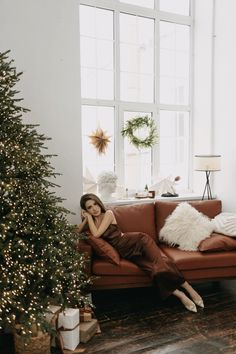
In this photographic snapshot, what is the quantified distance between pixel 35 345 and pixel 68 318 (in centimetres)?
27

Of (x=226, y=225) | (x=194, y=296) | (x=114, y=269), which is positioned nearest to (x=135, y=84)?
(x=226, y=225)

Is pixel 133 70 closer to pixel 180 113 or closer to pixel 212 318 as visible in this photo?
pixel 180 113

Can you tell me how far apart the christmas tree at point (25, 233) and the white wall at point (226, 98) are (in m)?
2.54

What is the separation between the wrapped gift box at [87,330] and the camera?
7.50ft

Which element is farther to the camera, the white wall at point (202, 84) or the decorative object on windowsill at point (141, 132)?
the white wall at point (202, 84)

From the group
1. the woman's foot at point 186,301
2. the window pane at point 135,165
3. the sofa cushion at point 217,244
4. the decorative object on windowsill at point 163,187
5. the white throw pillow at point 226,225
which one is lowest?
the woman's foot at point 186,301

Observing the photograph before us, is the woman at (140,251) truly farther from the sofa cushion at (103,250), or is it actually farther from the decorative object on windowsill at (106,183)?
the decorative object on windowsill at (106,183)

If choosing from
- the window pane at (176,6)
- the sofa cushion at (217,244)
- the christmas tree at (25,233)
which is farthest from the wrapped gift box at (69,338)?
the window pane at (176,6)

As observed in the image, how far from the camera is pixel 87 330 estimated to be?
2.30 metres

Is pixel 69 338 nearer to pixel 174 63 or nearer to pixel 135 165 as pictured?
pixel 135 165

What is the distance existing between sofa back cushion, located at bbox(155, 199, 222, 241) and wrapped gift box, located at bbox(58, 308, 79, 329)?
1.47m

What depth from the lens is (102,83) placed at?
3984 millimetres

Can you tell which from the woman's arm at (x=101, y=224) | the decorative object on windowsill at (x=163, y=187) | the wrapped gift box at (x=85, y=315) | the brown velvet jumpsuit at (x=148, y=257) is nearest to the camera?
the wrapped gift box at (x=85, y=315)

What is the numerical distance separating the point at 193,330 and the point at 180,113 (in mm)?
2995
